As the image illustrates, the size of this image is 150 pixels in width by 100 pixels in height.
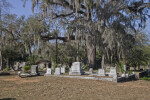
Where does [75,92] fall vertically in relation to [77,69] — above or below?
below

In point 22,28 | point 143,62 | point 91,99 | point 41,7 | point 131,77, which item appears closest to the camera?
point 91,99

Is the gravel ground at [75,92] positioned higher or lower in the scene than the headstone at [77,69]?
lower

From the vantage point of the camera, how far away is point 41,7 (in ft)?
67.6

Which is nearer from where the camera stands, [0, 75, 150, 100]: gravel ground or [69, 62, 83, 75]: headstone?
[0, 75, 150, 100]: gravel ground

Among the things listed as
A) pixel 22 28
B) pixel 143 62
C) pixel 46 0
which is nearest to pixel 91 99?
pixel 46 0

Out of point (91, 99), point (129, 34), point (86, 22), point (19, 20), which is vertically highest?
point (19, 20)

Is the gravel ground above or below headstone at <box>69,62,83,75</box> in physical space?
below

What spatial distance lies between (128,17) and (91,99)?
1461 cm

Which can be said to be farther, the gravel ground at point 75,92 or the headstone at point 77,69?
the headstone at point 77,69

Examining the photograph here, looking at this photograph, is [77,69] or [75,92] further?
[77,69]

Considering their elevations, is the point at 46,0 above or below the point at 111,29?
above

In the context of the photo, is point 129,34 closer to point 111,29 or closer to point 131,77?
point 111,29

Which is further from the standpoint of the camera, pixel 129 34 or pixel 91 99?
pixel 129 34

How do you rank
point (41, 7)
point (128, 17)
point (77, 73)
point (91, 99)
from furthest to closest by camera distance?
point (41, 7) < point (128, 17) < point (77, 73) < point (91, 99)
